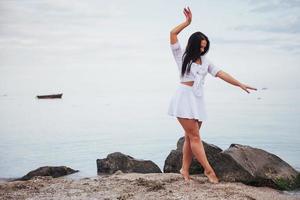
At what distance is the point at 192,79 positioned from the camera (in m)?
7.30

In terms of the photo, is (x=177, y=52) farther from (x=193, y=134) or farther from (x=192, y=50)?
(x=193, y=134)

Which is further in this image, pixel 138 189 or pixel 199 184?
pixel 199 184

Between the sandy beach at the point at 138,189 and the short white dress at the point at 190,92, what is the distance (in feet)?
4.10

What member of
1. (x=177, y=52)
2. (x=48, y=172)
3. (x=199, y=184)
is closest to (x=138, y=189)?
(x=199, y=184)

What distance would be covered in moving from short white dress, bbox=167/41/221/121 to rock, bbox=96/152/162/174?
Answer: 460 cm

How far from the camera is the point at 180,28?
709 cm

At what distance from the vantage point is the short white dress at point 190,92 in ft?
23.8

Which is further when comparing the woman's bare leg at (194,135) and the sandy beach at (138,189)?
the woman's bare leg at (194,135)

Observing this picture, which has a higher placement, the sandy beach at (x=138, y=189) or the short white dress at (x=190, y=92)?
the short white dress at (x=190, y=92)

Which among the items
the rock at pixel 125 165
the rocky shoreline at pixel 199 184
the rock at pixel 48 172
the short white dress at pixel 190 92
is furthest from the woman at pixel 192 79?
the rock at pixel 48 172

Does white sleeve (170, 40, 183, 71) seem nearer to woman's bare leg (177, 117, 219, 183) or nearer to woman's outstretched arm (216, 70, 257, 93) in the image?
woman's outstretched arm (216, 70, 257, 93)

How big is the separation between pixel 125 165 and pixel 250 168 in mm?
4619

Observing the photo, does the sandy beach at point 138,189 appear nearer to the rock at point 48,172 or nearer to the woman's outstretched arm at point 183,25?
the woman's outstretched arm at point 183,25

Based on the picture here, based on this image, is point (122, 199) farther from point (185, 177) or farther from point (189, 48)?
point (189, 48)
